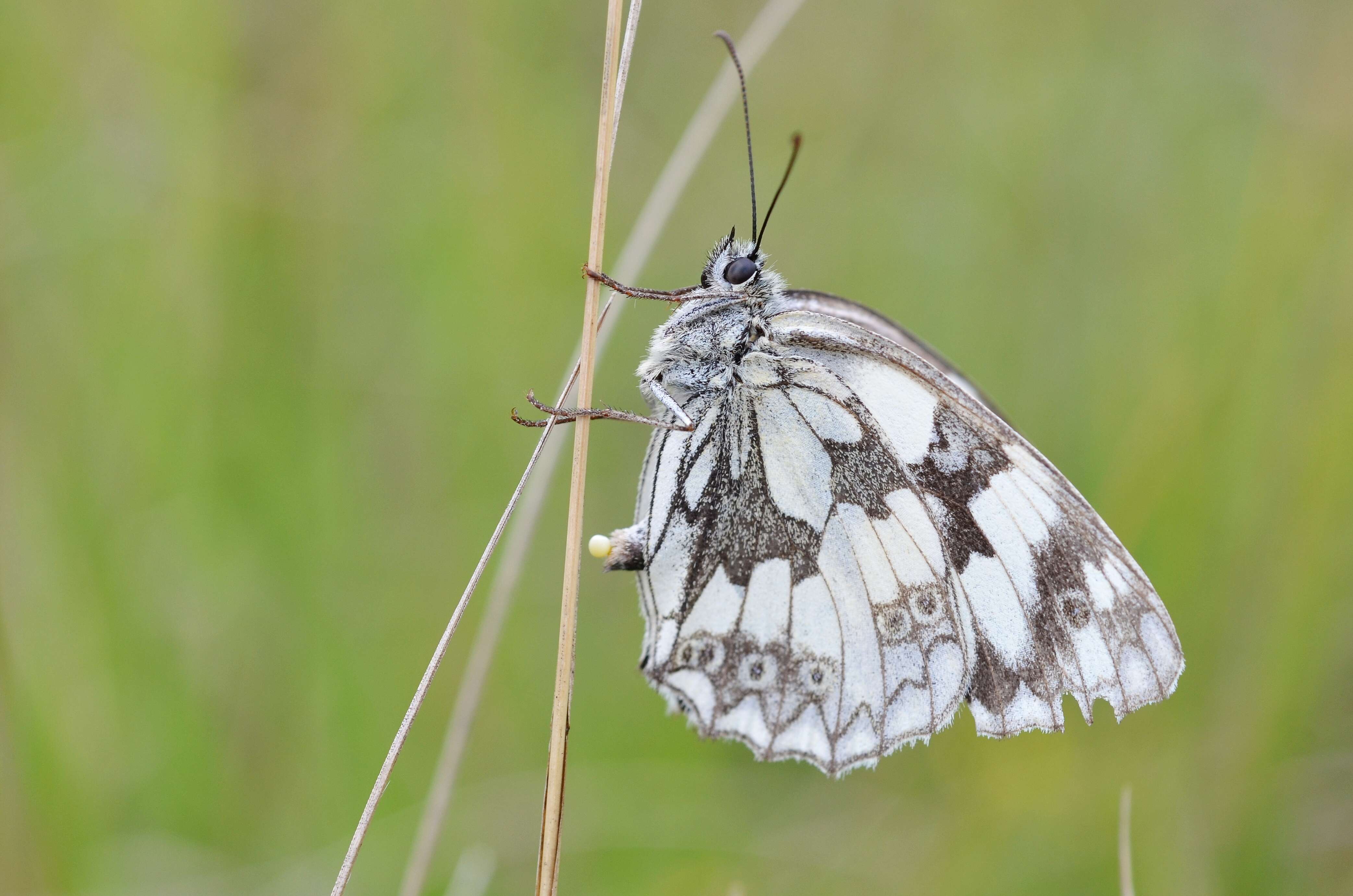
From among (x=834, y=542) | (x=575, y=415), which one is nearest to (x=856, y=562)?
(x=834, y=542)

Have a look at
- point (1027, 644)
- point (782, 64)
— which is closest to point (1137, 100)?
point (782, 64)

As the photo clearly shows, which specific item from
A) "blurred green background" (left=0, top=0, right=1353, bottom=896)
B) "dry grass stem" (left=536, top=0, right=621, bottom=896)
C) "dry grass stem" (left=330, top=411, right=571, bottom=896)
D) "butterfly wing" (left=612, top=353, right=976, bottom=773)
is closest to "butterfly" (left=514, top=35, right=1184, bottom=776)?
"butterfly wing" (left=612, top=353, right=976, bottom=773)

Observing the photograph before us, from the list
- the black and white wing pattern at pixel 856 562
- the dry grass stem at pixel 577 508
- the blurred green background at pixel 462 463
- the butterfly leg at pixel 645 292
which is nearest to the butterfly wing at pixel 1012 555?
the black and white wing pattern at pixel 856 562

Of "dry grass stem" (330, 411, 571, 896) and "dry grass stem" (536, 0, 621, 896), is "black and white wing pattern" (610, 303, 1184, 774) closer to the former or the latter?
"dry grass stem" (536, 0, 621, 896)

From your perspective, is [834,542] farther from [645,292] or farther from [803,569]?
[645,292]

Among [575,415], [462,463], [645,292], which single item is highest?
[462,463]

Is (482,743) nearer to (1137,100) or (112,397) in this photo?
(112,397)
